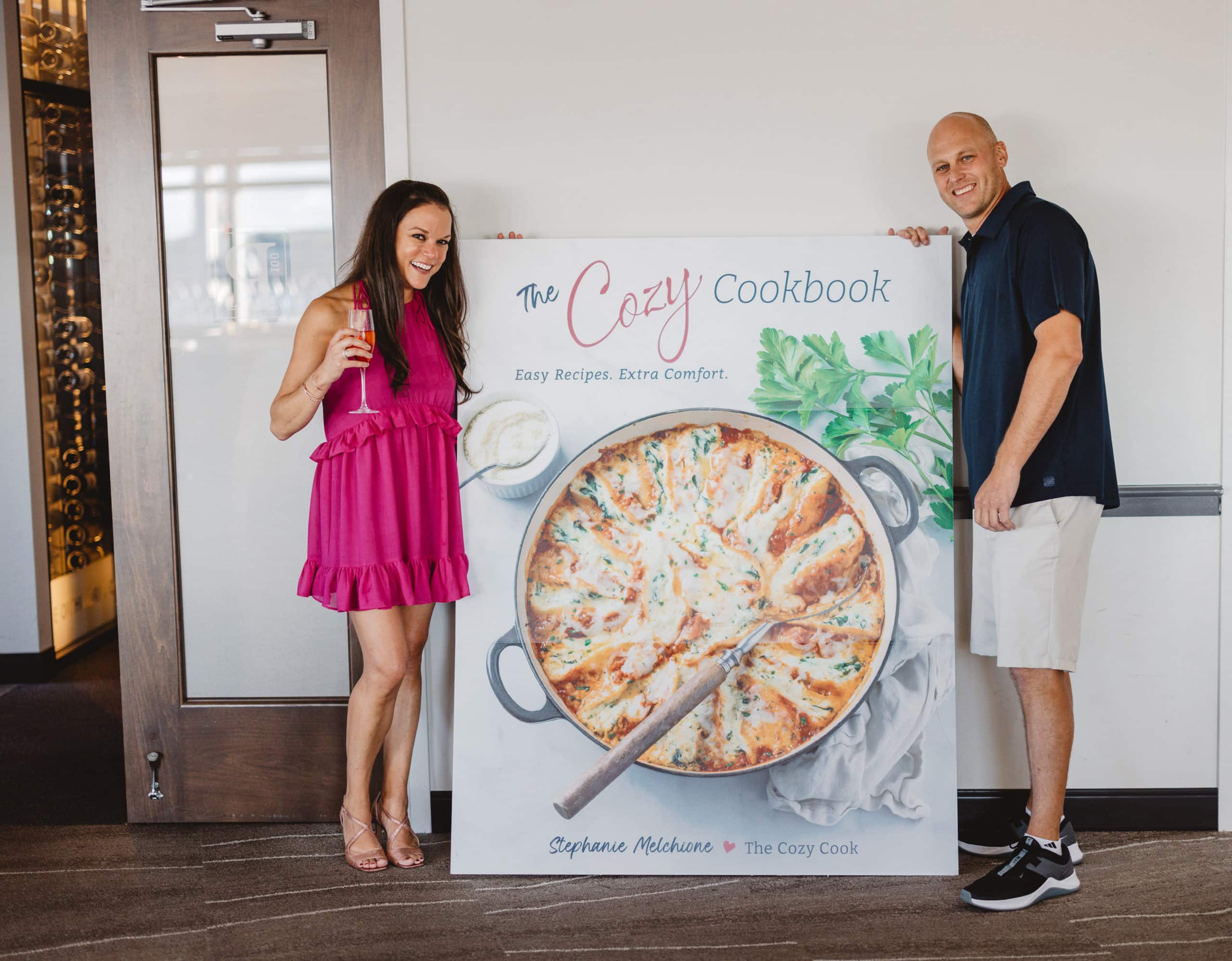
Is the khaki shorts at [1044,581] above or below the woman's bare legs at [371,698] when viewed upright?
above

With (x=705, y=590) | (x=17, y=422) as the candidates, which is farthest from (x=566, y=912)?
(x=17, y=422)

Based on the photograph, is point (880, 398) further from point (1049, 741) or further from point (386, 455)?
point (386, 455)

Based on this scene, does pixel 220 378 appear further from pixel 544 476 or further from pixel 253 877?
pixel 253 877

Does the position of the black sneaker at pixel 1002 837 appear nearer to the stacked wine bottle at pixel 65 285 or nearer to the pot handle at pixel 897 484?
the pot handle at pixel 897 484

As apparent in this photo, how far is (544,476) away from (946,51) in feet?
4.92

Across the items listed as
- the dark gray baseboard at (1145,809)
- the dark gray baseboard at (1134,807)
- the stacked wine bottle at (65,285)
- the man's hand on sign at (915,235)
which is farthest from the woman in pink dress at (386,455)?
the stacked wine bottle at (65,285)

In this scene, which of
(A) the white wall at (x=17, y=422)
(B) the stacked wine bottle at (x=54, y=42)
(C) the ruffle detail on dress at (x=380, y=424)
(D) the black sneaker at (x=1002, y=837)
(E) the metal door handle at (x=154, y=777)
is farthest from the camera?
(B) the stacked wine bottle at (x=54, y=42)

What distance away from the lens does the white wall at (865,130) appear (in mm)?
2457

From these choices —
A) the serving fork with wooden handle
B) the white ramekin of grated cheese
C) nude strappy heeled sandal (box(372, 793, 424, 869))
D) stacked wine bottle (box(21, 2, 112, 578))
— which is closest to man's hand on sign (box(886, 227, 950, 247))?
the serving fork with wooden handle

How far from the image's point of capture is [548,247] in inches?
96.2

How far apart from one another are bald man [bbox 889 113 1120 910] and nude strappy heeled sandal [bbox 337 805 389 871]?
4.62ft

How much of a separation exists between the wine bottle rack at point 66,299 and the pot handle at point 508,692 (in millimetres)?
2913

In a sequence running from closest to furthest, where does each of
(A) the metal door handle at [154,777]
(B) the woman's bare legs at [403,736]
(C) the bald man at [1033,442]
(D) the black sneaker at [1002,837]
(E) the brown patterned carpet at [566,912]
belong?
1. (E) the brown patterned carpet at [566,912]
2. (C) the bald man at [1033,442]
3. (D) the black sneaker at [1002,837]
4. (B) the woman's bare legs at [403,736]
5. (A) the metal door handle at [154,777]

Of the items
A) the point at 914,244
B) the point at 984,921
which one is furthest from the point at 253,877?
the point at 914,244
